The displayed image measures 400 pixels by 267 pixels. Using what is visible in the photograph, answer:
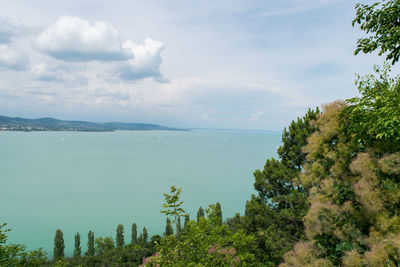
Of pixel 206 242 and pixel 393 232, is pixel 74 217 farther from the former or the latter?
pixel 393 232

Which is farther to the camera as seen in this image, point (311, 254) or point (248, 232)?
point (248, 232)

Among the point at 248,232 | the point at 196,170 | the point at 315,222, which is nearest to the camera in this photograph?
the point at 315,222

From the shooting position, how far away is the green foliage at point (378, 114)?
5309 millimetres

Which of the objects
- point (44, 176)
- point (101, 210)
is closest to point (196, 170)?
point (101, 210)

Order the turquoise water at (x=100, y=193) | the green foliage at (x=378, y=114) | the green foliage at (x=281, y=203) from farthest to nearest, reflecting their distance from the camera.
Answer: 1. the turquoise water at (x=100, y=193)
2. the green foliage at (x=281, y=203)
3. the green foliage at (x=378, y=114)

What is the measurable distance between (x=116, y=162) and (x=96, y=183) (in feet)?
117

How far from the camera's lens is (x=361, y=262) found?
5.48m

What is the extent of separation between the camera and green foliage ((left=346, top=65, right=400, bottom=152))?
5309 millimetres

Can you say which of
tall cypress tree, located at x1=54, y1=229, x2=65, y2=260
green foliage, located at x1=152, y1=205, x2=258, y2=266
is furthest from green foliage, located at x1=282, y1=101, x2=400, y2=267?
tall cypress tree, located at x1=54, y1=229, x2=65, y2=260

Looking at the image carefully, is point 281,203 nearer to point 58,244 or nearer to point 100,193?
point 58,244

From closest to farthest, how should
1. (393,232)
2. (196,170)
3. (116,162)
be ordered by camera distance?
(393,232) → (196,170) → (116,162)

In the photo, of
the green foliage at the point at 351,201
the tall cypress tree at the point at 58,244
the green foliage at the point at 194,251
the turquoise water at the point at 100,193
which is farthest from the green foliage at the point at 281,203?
the turquoise water at the point at 100,193

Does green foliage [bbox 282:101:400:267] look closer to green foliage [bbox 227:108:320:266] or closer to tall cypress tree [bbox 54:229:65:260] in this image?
green foliage [bbox 227:108:320:266]

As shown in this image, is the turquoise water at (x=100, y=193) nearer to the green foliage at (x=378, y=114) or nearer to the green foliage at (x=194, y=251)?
the green foliage at (x=194, y=251)
